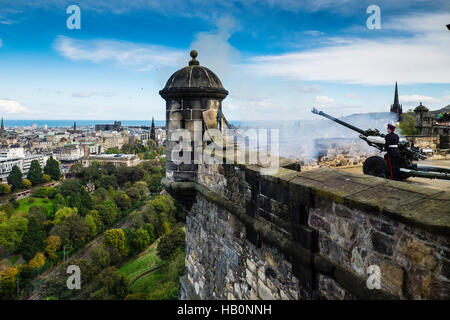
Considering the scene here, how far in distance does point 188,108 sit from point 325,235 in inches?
169

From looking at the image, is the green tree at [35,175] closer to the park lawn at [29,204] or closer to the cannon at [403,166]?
the park lawn at [29,204]

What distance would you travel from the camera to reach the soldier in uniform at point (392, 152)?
489 centimetres

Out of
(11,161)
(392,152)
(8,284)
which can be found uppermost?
(392,152)

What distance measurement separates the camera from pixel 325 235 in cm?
295

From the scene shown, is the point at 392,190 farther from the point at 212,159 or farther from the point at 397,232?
the point at 212,159

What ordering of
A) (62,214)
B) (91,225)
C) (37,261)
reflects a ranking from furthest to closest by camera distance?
(62,214) → (91,225) → (37,261)

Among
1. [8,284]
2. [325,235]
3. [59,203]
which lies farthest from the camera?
[59,203]

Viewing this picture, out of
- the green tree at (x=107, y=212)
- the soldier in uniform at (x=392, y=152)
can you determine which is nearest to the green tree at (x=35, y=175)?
the green tree at (x=107, y=212)

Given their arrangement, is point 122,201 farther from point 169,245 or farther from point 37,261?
point 169,245

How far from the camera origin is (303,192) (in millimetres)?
3123

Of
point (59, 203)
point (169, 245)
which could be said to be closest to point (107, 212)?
point (59, 203)

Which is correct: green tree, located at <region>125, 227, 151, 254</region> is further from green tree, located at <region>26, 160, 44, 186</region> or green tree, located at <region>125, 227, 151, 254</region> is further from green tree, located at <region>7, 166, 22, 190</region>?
green tree, located at <region>26, 160, 44, 186</region>

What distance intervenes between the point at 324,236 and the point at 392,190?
2.39ft
